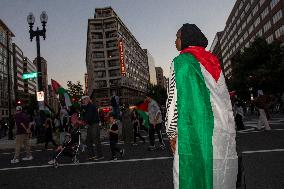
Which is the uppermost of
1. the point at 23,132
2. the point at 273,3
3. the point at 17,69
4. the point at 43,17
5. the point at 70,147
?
the point at 17,69

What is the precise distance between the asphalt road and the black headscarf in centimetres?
348

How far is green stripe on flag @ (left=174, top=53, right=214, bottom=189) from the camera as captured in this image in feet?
6.38

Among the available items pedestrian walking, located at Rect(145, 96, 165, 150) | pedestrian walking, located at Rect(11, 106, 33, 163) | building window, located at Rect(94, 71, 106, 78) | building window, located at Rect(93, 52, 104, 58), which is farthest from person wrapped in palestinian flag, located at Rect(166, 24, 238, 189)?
building window, located at Rect(93, 52, 104, 58)

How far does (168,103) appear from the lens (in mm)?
2174

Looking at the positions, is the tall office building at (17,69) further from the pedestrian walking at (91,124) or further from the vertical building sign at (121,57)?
the pedestrian walking at (91,124)

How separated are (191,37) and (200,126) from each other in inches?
27.6

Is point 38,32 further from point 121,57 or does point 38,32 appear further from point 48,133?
point 121,57

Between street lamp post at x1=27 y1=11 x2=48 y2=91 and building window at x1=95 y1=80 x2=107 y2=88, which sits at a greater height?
building window at x1=95 y1=80 x2=107 y2=88

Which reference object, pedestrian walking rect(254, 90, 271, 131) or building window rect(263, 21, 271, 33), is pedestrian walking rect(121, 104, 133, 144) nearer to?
pedestrian walking rect(254, 90, 271, 131)

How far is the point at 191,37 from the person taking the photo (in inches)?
92.4

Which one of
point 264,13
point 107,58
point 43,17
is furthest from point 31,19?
point 107,58

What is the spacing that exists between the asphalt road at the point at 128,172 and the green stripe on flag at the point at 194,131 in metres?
3.52

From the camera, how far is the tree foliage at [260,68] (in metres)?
37.0

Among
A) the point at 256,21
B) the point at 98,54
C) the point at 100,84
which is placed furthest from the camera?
the point at 98,54
